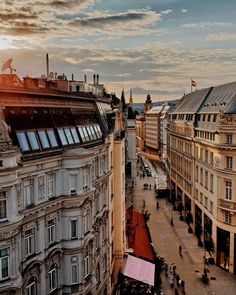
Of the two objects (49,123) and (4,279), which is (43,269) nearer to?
(4,279)

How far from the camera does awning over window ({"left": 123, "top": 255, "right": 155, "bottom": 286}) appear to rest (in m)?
48.2

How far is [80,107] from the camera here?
40.1m

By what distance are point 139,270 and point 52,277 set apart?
21.1m

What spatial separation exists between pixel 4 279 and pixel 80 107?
18.9 meters

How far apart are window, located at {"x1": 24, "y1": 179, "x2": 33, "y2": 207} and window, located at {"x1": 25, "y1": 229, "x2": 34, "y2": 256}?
1.85 metres

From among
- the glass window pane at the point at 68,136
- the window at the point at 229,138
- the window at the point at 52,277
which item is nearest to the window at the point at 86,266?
the window at the point at 52,277

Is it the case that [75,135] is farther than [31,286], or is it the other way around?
[75,135]

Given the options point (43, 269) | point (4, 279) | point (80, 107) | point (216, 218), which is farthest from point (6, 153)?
point (216, 218)

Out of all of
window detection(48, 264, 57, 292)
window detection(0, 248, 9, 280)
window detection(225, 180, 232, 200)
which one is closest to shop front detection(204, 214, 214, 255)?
window detection(225, 180, 232, 200)

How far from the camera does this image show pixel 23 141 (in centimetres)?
2786

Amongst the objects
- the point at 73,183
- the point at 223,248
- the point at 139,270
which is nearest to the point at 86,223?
the point at 73,183

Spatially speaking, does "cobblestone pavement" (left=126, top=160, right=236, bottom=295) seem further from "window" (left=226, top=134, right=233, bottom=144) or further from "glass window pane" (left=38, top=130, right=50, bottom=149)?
"glass window pane" (left=38, top=130, right=50, bottom=149)

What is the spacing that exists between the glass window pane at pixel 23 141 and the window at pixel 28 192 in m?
2.05

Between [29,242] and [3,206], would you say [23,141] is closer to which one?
[3,206]
